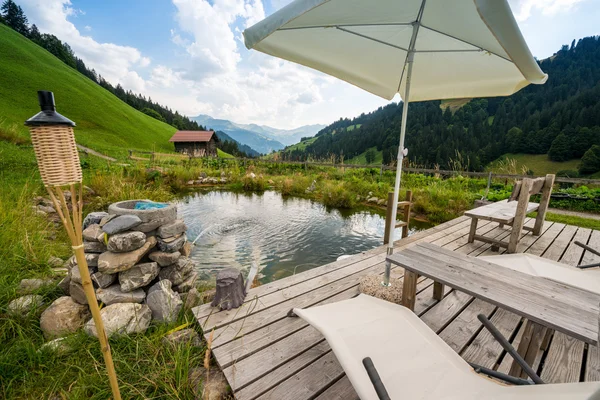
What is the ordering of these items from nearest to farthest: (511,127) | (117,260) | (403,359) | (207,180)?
(403,359) → (117,260) → (207,180) → (511,127)

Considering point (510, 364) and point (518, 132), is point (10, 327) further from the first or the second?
point (518, 132)

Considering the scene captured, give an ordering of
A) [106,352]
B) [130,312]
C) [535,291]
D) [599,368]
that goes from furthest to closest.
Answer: [130,312]
[599,368]
[535,291]
[106,352]

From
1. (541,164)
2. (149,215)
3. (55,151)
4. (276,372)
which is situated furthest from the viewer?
(541,164)

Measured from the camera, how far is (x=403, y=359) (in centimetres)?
120

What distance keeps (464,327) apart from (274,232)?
3903 millimetres

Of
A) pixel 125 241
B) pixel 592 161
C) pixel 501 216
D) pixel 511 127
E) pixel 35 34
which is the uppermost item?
pixel 35 34

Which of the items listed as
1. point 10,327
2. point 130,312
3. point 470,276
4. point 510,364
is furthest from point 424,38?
point 10,327

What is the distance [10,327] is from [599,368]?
13.3ft

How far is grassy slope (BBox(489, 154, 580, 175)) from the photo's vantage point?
104 ft

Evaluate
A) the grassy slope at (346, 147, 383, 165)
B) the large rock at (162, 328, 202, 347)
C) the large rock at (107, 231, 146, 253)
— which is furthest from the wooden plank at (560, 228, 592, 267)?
the grassy slope at (346, 147, 383, 165)

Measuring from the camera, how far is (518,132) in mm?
35844

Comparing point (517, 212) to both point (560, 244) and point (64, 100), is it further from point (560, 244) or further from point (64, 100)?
point (64, 100)

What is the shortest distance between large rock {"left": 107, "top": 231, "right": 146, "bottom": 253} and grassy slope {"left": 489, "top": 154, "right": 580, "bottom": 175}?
1615 inches

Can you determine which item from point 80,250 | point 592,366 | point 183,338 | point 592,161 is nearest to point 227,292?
point 183,338
